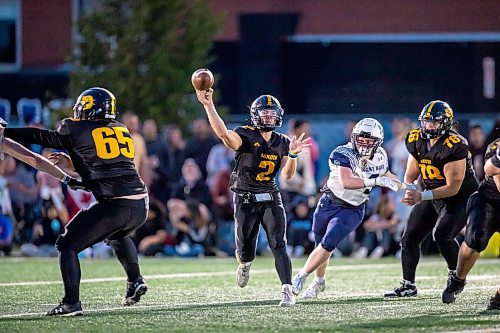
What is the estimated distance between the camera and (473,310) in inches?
348

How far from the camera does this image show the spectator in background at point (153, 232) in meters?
15.7

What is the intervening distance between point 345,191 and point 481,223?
4.38 feet

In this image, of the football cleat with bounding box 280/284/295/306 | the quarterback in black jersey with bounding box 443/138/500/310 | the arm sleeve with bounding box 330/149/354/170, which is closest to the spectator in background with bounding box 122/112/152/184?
the arm sleeve with bounding box 330/149/354/170

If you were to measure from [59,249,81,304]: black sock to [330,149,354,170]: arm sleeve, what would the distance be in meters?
2.44

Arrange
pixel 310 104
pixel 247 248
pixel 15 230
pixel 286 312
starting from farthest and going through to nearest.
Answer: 1. pixel 310 104
2. pixel 15 230
3. pixel 247 248
4. pixel 286 312

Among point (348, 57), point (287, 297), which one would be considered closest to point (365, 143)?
point (287, 297)

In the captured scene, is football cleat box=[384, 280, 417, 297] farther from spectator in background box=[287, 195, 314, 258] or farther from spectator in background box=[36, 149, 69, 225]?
spectator in background box=[36, 149, 69, 225]

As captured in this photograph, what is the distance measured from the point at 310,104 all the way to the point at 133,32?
324 cm

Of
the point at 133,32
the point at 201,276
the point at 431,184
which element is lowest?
the point at 201,276

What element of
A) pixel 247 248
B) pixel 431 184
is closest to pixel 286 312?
pixel 247 248

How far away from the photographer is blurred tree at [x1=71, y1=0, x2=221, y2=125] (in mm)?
18062

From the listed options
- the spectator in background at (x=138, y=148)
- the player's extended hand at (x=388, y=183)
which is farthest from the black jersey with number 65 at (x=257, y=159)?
the spectator in background at (x=138, y=148)

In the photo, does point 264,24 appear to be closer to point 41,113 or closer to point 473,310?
point 41,113

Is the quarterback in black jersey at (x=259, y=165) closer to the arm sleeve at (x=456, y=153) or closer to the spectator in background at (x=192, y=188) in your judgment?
the arm sleeve at (x=456, y=153)
